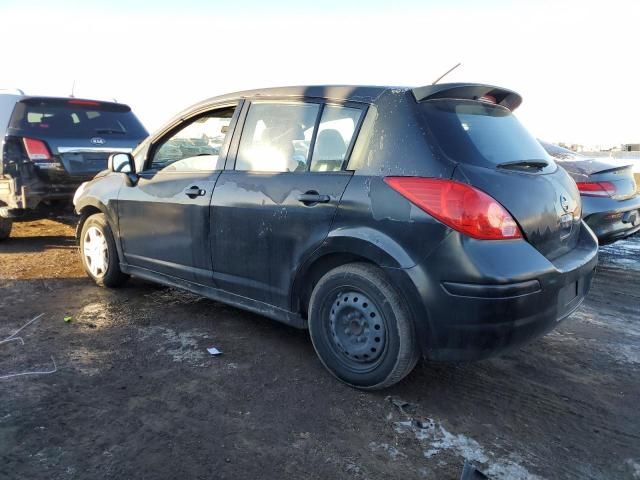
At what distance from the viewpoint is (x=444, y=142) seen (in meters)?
2.82

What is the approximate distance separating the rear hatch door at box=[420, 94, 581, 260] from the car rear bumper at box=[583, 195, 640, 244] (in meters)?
2.32

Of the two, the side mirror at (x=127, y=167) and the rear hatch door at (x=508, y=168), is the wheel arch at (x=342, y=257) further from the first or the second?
the side mirror at (x=127, y=167)

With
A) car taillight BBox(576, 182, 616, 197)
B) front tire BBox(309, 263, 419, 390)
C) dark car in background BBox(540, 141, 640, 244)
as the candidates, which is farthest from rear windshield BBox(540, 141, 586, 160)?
front tire BBox(309, 263, 419, 390)

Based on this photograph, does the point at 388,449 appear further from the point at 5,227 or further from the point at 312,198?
the point at 5,227

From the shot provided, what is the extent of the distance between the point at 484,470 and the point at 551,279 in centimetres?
103

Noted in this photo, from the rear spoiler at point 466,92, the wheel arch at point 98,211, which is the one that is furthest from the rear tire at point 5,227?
the rear spoiler at point 466,92

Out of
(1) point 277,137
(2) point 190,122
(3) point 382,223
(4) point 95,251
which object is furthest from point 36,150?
(3) point 382,223

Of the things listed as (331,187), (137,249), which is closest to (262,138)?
(331,187)

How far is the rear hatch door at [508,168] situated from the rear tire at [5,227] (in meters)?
5.94

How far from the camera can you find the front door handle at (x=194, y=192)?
380 centimetres

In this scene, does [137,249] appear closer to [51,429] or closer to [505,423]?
[51,429]

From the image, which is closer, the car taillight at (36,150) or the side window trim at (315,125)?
the side window trim at (315,125)

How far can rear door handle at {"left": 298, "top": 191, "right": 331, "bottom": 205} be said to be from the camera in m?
3.06

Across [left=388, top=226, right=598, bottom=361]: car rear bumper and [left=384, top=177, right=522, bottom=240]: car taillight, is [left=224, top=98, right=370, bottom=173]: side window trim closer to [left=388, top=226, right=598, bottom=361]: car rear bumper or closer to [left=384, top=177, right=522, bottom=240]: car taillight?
[left=384, top=177, right=522, bottom=240]: car taillight
